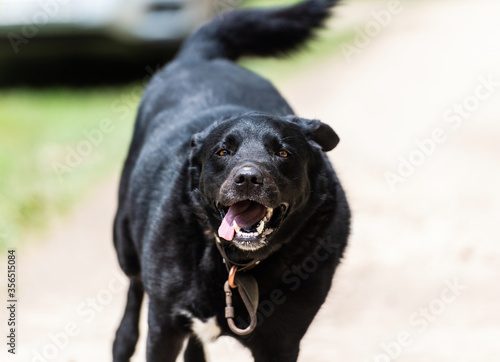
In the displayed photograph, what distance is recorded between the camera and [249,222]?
3.21 metres

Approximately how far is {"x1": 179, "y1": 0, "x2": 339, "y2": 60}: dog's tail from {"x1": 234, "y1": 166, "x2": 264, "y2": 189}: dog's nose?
73.2 inches

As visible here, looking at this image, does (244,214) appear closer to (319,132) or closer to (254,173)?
(254,173)

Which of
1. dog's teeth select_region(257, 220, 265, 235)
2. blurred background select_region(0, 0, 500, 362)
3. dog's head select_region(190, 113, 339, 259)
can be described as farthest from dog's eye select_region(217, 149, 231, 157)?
blurred background select_region(0, 0, 500, 362)

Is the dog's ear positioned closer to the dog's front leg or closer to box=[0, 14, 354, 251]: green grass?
the dog's front leg

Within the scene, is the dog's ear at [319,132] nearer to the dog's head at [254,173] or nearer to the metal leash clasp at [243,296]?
the dog's head at [254,173]

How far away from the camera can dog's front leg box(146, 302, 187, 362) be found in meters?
3.55

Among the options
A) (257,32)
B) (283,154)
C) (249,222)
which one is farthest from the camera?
(257,32)

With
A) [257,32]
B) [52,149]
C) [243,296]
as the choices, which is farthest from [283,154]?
[52,149]

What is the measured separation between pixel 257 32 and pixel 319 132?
152 cm

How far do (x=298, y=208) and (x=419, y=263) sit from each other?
8.02 ft

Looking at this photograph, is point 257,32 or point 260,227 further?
point 257,32

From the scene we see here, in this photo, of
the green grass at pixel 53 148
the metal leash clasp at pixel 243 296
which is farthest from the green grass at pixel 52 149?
the metal leash clasp at pixel 243 296

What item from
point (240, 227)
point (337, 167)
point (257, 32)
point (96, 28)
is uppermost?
point (240, 227)

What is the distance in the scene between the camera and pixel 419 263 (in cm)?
561
